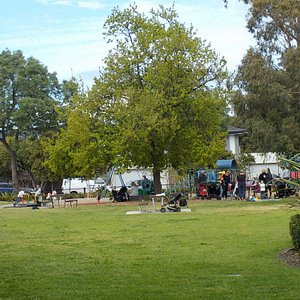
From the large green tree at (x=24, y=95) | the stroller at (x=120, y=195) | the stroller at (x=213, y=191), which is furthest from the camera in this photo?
the large green tree at (x=24, y=95)

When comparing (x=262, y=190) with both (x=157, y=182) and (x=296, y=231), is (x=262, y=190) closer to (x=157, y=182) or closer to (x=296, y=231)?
(x=157, y=182)

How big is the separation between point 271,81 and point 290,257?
100 ft

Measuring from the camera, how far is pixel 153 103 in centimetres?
3669

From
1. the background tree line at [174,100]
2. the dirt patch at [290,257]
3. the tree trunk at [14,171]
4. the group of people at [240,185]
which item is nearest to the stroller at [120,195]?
the background tree line at [174,100]

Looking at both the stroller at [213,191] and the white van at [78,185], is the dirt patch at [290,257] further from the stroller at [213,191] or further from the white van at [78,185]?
the white van at [78,185]

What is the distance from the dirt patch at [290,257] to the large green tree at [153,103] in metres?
23.9

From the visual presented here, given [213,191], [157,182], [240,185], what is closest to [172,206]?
[240,185]

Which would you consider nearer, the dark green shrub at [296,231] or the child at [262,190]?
the dark green shrub at [296,231]

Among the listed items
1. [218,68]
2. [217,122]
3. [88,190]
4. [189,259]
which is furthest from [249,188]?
[189,259]

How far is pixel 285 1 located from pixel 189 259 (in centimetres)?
3327

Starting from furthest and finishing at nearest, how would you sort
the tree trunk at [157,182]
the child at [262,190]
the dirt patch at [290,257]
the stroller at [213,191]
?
the tree trunk at [157,182]
the stroller at [213,191]
the child at [262,190]
the dirt patch at [290,257]

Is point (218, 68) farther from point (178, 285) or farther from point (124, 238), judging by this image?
point (178, 285)

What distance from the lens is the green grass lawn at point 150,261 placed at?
29.7ft

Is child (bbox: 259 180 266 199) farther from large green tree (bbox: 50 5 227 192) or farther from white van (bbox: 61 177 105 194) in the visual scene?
white van (bbox: 61 177 105 194)
